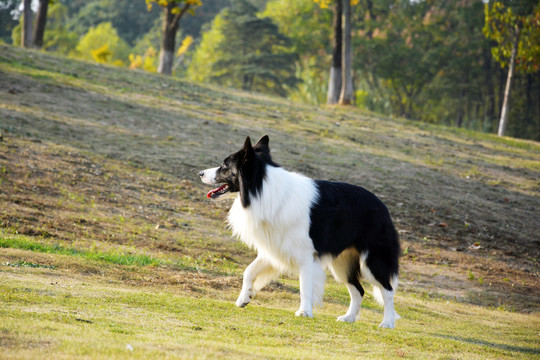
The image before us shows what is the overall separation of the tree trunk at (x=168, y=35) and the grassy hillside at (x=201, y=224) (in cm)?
422

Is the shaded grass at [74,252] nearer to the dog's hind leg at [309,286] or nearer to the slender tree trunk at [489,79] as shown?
the dog's hind leg at [309,286]

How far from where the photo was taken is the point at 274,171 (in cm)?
826

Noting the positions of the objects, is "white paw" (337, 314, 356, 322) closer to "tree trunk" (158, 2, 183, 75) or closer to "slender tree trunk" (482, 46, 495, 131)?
"tree trunk" (158, 2, 183, 75)

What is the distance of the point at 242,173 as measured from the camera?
318 inches

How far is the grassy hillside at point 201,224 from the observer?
6425 millimetres

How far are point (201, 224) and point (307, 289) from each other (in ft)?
22.2

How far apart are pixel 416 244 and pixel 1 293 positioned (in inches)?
430

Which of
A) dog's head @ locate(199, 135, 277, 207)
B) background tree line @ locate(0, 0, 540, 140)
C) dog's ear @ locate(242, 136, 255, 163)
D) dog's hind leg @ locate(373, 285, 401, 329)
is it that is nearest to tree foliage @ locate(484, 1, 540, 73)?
background tree line @ locate(0, 0, 540, 140)

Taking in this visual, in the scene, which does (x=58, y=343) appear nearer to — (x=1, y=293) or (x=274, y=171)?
(x=1, y=293)

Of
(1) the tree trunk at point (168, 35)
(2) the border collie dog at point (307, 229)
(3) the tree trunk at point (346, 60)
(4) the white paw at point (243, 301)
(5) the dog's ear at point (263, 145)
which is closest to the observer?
(2) the border collie dog at point (307, 229)

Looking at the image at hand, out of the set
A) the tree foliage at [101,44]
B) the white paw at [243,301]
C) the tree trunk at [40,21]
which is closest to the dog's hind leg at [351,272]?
the white paw at [243,301]

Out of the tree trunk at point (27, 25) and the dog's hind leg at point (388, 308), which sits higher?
the tree trunk at point (27, 25)

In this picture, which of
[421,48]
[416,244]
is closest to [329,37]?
[421,48]

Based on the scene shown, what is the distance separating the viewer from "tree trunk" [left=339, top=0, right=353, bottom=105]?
1227 inches
